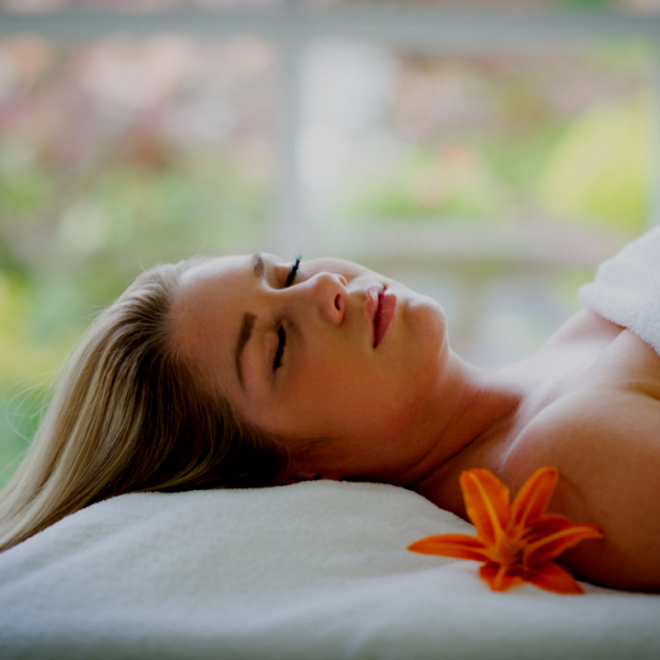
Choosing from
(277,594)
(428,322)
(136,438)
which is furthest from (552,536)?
(136,438)

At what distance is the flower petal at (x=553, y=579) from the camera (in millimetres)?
932

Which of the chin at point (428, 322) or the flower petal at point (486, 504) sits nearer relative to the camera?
the flower petal at point (486, 504)

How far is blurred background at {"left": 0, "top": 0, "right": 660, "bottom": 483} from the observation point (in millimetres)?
2785

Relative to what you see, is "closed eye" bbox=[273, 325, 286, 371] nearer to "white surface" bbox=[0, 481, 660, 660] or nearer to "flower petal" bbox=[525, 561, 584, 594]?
"white surface" bbox=[0, 481, 660, 660]

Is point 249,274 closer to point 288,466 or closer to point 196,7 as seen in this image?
point 288,466

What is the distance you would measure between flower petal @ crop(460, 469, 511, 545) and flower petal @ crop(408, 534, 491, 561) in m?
0.02

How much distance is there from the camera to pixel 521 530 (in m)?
0.93

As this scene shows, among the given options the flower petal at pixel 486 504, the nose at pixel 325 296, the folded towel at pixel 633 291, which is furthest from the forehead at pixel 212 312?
the folded towel at pixel 633 291

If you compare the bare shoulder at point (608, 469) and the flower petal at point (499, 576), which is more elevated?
the bare shoulder at point (608, 469)

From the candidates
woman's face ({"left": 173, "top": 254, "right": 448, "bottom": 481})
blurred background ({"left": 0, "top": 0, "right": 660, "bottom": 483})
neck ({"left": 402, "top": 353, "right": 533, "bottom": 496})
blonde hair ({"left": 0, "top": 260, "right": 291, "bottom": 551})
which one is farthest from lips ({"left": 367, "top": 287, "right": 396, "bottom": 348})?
blurred background ({"left": 0, "top": 0, "right": 660, "bottom": 483})

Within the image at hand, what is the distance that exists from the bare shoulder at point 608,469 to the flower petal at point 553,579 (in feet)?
0.16

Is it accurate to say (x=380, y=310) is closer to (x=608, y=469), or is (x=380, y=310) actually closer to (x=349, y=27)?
(x=608, y=469)

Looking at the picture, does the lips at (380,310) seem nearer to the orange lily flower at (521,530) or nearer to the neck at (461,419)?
the neck at (461,419)

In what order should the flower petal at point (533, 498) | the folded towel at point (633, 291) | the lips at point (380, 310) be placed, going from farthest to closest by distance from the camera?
the lips at point (380, 310), the folded towel at point (633, 291), the flower petal at point (533, 498)
